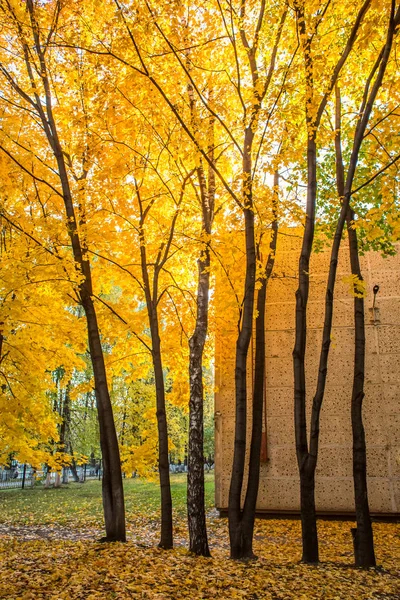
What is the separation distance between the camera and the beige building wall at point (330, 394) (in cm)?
1166

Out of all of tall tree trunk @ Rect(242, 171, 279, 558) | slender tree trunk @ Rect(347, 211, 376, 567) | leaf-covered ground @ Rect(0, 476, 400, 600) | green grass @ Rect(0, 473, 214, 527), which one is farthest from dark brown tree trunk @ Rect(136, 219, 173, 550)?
green grass @ Rect(0, 473, 214, 527)

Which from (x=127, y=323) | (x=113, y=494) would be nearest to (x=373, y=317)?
(x=127, y=323)

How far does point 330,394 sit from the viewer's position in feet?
40.3

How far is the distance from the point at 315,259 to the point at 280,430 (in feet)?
15.6

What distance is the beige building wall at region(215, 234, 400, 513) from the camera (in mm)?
11656

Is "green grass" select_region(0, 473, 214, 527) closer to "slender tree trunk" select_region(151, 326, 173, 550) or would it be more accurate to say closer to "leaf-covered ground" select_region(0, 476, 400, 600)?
"leaf-covered ground" select_region(0, 476, 400, 600)

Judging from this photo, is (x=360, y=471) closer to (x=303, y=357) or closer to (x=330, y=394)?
(x=303, y=357)

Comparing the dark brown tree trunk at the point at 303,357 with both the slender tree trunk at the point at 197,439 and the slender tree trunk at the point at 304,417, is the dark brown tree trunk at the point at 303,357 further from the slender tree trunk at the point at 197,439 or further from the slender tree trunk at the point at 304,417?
the slender tree trunk at the point at 197,439

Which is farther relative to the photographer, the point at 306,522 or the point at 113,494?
the point at 113,494

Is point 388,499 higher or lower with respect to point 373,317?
lower

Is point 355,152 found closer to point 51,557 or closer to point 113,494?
point 113,494

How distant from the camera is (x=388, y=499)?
1138 cm

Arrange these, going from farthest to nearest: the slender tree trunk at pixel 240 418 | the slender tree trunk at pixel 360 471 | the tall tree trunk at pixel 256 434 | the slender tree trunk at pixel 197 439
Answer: the slender tree trunk at pixel 197 439, the tall tree trunk at pixel 256 434, the slender tree trunk at pixel 240 418, the slender tree trunk at pixel 360 471

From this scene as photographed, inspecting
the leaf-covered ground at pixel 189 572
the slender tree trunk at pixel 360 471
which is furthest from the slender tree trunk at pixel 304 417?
the slender tree trunk at pixel 360 471
